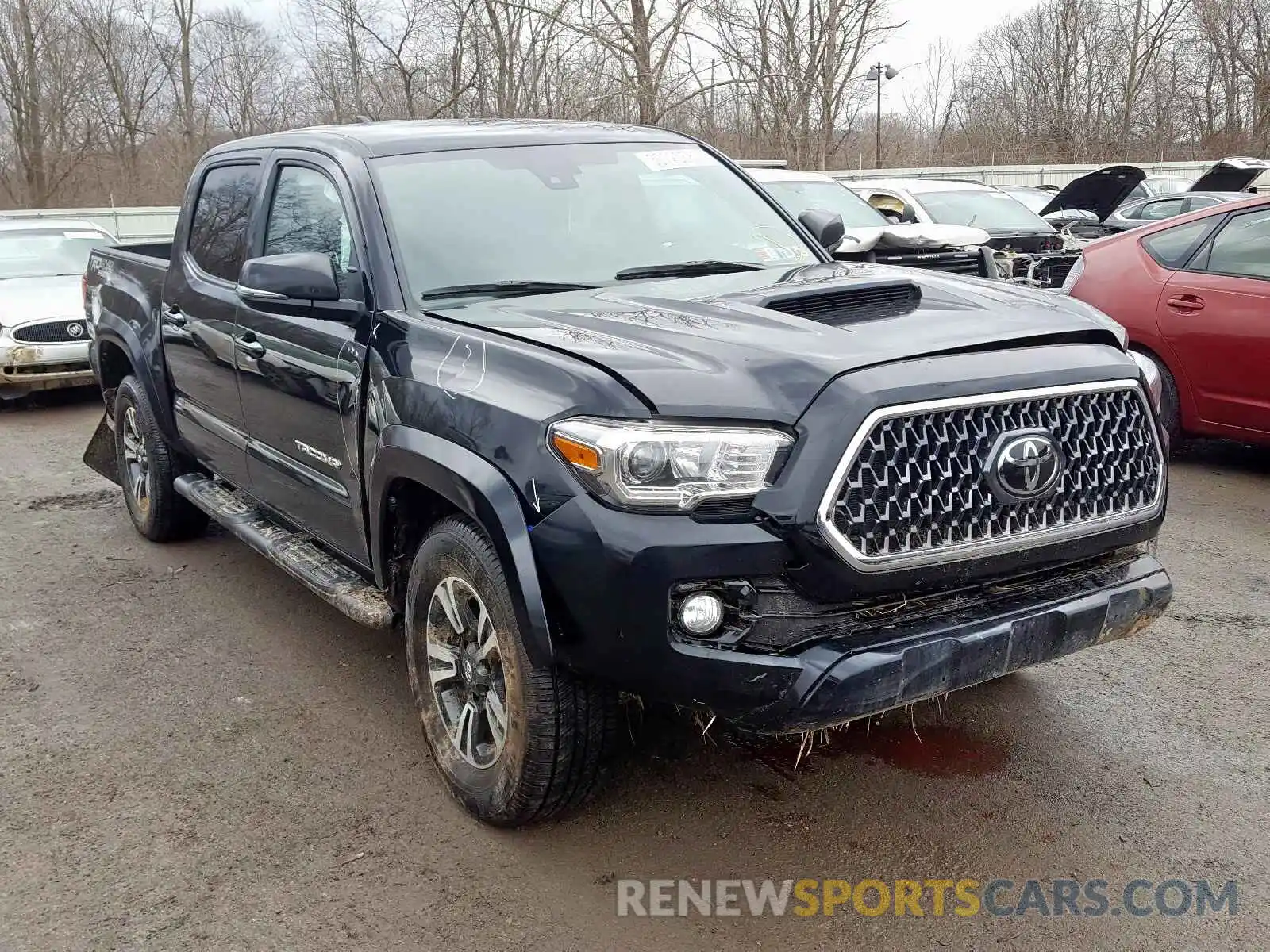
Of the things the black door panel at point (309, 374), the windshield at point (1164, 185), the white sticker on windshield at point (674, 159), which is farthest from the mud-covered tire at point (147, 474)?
the windshield at point (1164, 185)

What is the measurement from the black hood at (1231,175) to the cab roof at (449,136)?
49.6 feet

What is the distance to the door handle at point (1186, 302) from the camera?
22.4 ft

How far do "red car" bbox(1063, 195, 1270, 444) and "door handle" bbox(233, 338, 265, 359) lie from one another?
5021mm

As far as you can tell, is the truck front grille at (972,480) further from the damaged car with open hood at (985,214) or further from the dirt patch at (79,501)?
the damaged car with open hood at (985,214)

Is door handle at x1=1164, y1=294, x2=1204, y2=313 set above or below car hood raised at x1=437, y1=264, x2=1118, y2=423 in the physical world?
below

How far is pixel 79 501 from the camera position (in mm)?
7309

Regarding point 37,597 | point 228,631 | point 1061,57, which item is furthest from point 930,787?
point 1061,57

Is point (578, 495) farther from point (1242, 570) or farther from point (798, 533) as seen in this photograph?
point (1242, 570)

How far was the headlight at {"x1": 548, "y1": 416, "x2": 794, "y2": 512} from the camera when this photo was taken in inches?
110

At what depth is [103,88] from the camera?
38.7 metres

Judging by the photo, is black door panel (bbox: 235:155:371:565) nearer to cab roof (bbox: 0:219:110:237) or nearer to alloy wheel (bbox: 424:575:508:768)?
alloy wheel (bbox: 424:575:508:768)

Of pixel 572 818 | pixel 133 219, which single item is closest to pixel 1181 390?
pixel 572 818

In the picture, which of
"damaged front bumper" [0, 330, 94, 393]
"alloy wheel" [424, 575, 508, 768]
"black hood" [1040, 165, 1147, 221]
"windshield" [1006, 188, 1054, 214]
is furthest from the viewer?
"windshield" [1006, 188, 1054, 214]

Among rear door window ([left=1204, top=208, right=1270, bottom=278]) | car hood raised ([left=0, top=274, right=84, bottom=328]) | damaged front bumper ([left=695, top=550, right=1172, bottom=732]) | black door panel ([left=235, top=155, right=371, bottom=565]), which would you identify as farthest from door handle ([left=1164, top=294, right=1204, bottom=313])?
car hood raised ([left=0, top=274, right=84, bottom=328])
